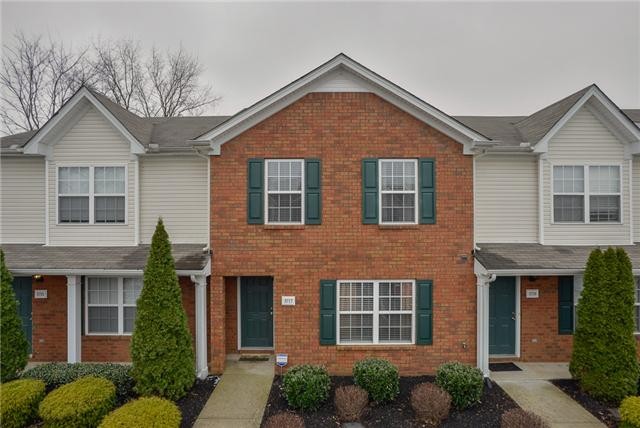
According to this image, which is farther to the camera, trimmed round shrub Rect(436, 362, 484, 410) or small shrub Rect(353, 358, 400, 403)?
small shrub Rect(353, 358, 400, 403)

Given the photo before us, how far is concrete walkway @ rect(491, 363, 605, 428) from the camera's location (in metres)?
6.75

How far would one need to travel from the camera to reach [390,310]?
887 centimetres

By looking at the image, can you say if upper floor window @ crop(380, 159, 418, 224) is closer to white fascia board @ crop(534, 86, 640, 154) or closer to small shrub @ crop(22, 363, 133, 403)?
white fascia board @ crop(534, 86, 640, 154)

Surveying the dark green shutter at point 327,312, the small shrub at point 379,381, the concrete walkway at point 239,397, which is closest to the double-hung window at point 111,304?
the concrete walkway at point 239,397

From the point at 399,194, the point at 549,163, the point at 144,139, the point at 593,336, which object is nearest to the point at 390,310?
the point at 399,194

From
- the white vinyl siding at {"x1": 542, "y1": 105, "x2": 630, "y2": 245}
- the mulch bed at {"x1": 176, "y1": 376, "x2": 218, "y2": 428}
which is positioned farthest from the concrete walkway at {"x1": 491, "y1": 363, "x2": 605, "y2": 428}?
the mulch bed at {"x1": 176, "y1": 376, "x2": 218, "y2": 428}

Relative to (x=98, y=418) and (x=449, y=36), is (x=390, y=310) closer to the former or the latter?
(x=98, y=418)

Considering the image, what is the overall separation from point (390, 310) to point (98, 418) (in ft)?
22.3

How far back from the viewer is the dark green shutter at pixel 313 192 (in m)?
8.80

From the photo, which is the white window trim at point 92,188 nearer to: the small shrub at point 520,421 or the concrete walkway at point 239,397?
the concrete walkway at point 239,397

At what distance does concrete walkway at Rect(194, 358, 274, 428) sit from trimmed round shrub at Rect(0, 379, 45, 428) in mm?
3288

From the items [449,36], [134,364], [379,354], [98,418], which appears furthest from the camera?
[449,36]

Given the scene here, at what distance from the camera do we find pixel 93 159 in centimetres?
949

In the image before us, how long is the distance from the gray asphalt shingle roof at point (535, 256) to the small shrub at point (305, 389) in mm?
4949
